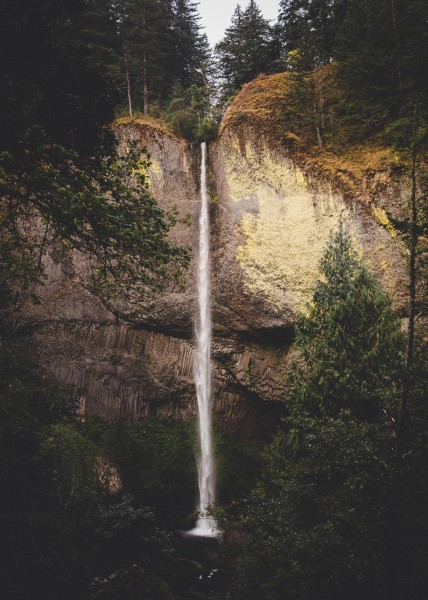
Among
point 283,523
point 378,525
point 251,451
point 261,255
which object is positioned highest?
point 261,255

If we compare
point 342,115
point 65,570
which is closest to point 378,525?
point 65,570

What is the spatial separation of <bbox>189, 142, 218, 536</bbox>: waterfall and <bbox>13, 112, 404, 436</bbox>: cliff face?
39cm

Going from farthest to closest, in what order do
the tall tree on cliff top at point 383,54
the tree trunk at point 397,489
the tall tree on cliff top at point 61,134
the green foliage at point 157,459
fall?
1. the tall tree on cliff top at point 383,54
2. the green foliage at point 157,459
3. the tree trunk at point 397,489
4. the tall tree on cliff top at point 61,134

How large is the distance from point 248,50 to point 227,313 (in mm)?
18334

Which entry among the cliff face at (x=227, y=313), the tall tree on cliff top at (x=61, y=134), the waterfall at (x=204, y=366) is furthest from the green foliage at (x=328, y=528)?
the cliff face at (x=227, y=313)

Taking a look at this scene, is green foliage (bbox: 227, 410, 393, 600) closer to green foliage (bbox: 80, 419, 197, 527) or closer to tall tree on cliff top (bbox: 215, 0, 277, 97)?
green foliage (bbox: 80, 419, 197, 527)

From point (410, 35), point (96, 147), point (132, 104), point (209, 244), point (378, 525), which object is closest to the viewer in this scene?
point (96, 147)

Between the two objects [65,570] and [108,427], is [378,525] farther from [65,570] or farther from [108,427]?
[108,427]

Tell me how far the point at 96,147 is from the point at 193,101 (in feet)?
63.6

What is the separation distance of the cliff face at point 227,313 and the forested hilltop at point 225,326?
0.23 meters

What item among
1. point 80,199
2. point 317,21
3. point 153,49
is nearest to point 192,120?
point 153,49

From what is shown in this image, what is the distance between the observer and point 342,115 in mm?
19500

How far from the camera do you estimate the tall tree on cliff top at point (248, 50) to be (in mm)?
23984

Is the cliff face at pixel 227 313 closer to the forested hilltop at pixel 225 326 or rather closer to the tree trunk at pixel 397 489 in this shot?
the forested hilltop at pixel 225 326
